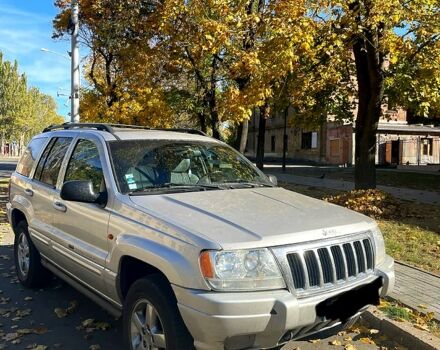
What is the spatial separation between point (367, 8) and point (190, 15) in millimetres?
4467

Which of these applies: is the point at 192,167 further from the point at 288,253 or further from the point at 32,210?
the point at 32,210

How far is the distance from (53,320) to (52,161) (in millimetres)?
1685

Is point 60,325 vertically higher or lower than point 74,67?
lower

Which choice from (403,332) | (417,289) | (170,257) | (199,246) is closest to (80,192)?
(170,257)

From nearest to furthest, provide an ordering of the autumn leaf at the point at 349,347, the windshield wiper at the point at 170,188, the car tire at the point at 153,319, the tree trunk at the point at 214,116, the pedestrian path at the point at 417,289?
the car tire at the point at 153,319 < the windshield wiper at the point at 170,188 < the autumn leaf at the point at 349,347 < the pedestrian path at the point at 417,289 < the tree trunk at the point at 214,116

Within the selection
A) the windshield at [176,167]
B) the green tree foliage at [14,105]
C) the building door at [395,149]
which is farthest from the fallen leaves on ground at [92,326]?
the green tree foliage at [14,105]

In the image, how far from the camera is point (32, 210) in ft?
18.5

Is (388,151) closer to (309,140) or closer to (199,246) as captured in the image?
(309,140)

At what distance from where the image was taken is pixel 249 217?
3.41m

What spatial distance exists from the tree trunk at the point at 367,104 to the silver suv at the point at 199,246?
7384mm

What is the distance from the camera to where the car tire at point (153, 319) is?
3.16 m

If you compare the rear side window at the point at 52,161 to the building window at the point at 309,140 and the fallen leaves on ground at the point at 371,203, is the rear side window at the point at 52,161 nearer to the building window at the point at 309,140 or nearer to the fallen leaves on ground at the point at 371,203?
the fallen leaves on ground at the point at 371,203

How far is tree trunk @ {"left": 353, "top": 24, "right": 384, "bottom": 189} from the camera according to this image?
1137 centimetres

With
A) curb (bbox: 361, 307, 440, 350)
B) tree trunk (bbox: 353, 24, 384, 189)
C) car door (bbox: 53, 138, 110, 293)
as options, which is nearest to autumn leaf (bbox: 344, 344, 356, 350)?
curb (bbox: 361, 307, 440, 350)
